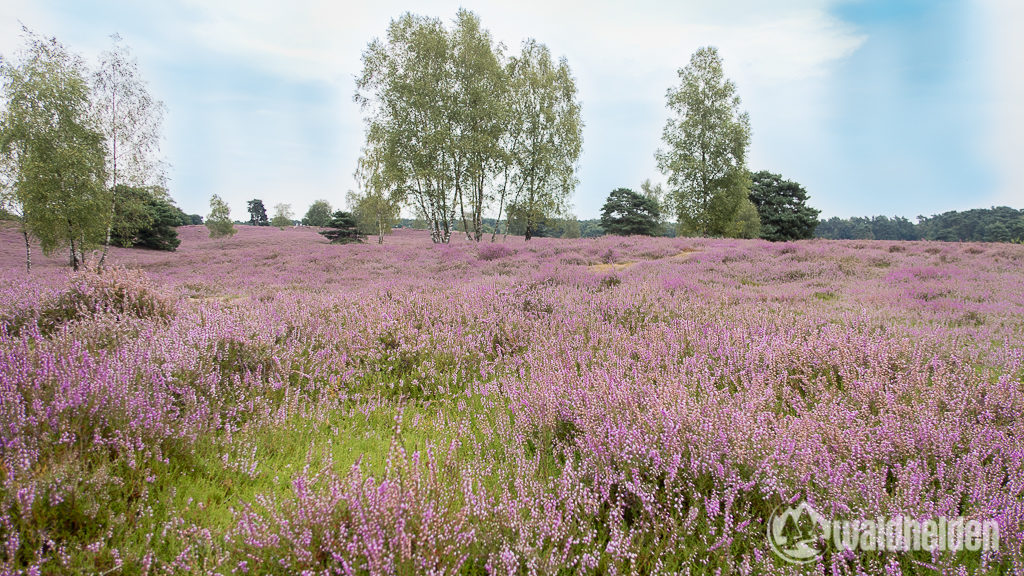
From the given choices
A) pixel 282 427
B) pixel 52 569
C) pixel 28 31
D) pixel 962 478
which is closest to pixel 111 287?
pixel 282 427

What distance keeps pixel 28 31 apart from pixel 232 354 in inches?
1014

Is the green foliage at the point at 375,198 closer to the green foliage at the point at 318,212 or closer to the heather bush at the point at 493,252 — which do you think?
the heather bush at the point at 493,252

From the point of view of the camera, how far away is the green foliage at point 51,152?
17484 millimetres

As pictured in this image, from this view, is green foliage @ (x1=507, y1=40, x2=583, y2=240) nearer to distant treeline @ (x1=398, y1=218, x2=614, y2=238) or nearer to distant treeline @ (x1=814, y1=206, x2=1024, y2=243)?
distant treeline @ (x1=398, y1=218, x2=614, y2=238)

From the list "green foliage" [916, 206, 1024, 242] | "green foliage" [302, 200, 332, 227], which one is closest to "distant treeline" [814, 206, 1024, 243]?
"green foliage" [916, 206, 1024, 242]

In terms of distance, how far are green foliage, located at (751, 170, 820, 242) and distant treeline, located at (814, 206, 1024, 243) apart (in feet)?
Answer: 52.9

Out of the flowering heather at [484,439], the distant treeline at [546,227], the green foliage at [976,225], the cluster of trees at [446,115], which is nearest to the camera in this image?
the flowering heather at [484,439]

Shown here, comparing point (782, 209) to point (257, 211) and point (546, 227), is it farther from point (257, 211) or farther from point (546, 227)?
point (257, 211)

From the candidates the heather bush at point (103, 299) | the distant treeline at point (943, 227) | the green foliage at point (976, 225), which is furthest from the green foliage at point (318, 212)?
the green foliage at point (976, 225)

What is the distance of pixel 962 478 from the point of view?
2.02 m

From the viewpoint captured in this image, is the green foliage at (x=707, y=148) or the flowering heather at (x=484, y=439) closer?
the flowering heather at (x=484, y=439)

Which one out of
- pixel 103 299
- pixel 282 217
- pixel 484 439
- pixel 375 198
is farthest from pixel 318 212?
pixel 484 439

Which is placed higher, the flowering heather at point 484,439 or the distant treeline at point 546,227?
the distant treeline at point 546,227

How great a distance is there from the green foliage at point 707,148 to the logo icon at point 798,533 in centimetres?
2934
